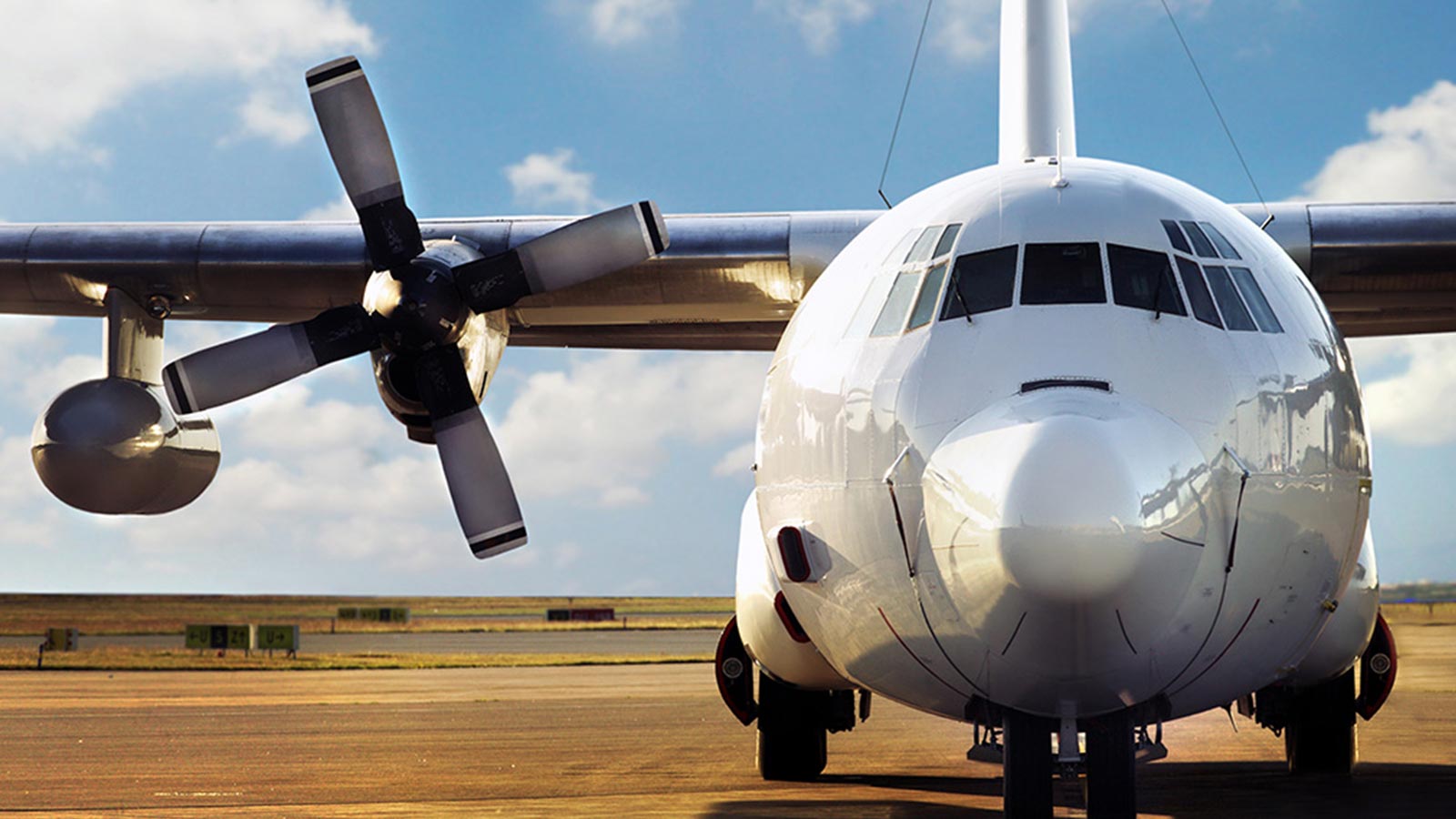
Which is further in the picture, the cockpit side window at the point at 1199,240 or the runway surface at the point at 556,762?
the runway surface at the point at 556,762

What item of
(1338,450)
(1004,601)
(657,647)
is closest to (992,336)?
(1004,601)

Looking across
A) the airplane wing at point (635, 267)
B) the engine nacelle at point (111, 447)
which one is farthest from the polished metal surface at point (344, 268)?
the engine nacelle at point (111, 447)

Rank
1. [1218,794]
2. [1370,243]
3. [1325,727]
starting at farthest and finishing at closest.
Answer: [1370,243] → [1325,727] → [1218,794]

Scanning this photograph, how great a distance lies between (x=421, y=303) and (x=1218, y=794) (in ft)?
21.0

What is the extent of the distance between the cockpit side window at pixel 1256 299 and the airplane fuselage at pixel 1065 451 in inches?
0.5

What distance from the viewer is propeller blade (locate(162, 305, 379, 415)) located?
33.3ft

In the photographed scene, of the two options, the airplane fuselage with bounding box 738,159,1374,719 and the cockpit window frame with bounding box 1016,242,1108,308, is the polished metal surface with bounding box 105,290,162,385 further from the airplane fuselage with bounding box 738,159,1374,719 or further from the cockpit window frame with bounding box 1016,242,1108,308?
the cockpit window frame with bounding box 1016,242,1108,308

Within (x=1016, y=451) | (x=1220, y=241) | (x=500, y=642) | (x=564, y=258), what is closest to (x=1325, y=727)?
(x=1220, y=241)

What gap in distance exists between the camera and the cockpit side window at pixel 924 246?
6.36 meters

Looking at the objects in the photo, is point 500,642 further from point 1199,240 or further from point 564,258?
point 1199,240

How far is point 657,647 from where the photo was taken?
3791cm

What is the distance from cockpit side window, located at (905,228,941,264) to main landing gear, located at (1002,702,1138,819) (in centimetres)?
204

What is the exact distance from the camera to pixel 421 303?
31.8ft

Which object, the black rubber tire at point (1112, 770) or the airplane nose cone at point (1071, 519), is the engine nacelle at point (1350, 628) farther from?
the airplane nose cone at point (1071, 519)
